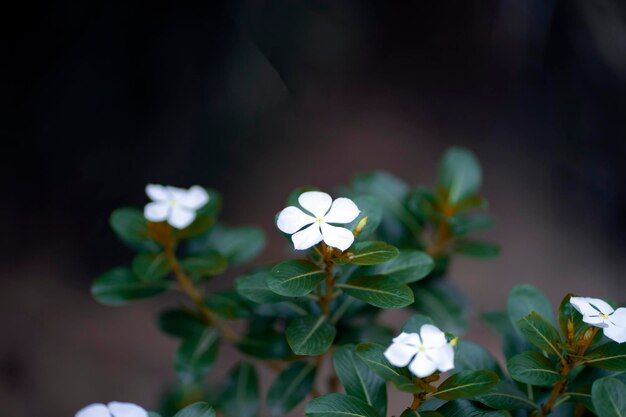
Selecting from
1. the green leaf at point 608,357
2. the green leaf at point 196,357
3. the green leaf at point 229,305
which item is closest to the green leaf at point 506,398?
the green leaf at point 608,357

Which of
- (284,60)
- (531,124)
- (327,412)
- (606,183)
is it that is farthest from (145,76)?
(327,412)

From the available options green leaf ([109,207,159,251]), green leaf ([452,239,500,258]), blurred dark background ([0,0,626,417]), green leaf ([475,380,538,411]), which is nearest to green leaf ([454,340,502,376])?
green leaf ([475,380,538,411])

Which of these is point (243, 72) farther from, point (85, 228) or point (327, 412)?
point (327, 412)

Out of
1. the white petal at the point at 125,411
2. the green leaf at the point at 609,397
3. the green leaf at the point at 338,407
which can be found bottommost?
the green leaf at the point at 609,397

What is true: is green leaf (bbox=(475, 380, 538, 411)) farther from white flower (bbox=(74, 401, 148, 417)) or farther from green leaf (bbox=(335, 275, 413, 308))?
white flower (bbox=(74, 401, 148, 417))

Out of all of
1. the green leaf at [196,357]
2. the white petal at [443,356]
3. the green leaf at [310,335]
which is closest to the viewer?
the white petal at [443,356]

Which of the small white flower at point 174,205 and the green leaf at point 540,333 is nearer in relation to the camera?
the green leaf at point 540,333

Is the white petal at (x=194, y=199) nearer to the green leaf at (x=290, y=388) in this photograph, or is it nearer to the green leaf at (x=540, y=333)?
the green leaf at (x=290, y=388)

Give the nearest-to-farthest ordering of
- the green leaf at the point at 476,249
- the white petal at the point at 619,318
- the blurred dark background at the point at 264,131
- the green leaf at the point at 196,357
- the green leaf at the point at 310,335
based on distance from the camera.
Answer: the white petal at the point at 619,318 < the green leaf at the point at 310,335 < the green leaf at the point at 196,357 < the green leaf at the point at 476,249 < the blurred dark background at the point at 264,131
